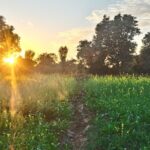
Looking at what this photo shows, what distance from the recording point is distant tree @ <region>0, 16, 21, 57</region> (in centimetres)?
7644

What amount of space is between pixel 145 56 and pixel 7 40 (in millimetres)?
22979

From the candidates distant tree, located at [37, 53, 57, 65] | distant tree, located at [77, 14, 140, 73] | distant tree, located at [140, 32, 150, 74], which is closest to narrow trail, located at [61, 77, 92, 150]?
distant tree, located at [140, 32, 150, 74]

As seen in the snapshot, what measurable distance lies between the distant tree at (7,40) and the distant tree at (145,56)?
839 inches

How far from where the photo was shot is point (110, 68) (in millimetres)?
84125

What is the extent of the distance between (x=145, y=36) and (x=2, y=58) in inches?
1093

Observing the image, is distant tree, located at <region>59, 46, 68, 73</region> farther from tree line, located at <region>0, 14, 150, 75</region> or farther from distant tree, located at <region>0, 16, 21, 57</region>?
distant tree, located at <region>0, 16, 21, 57</region>

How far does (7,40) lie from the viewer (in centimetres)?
7712

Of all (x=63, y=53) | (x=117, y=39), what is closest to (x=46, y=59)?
(x=63, y=53)

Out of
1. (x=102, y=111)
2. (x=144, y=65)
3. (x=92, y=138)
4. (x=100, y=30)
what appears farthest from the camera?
(x=100, y=30)

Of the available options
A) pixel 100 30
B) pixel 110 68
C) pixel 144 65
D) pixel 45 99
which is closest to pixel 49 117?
pixel 45 99

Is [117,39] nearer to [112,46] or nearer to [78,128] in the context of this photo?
[112,46]

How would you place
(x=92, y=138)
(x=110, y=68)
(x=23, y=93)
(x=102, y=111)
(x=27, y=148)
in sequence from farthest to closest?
(x=110, y=68)
(x=23, y=93)
(x=102, y=111)
(x=92, y=138)
(x=27, y=148)

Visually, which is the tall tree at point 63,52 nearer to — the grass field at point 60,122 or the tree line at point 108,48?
the tree line at point 108,48

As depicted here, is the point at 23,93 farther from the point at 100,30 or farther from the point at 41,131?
the point at 100,30
